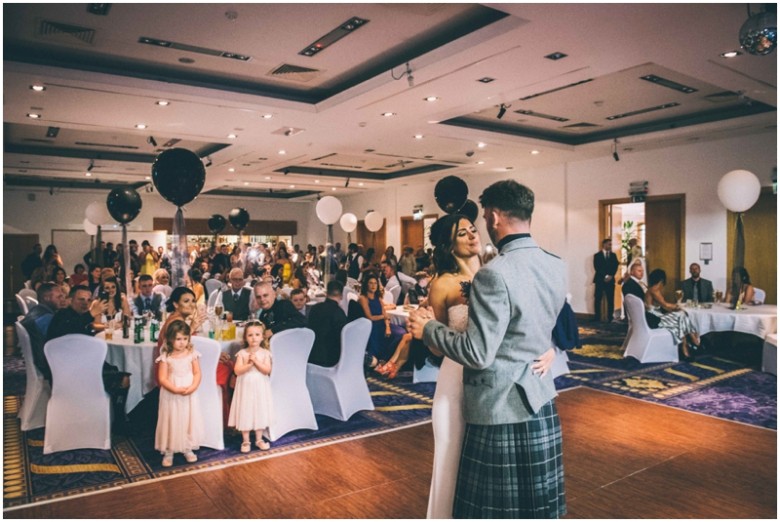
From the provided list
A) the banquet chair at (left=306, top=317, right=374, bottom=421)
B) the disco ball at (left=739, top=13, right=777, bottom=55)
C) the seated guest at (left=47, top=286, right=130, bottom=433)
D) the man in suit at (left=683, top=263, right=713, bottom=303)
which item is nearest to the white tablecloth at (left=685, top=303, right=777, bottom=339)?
the man in suit at (left=683, top=263, right=713, bottom=303)

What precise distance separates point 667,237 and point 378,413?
25.4 ft

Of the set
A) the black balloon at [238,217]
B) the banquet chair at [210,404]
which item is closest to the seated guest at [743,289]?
the banquet chair at [210,404]

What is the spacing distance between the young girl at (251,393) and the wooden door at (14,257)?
49.8 ft

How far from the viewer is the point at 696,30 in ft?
15.1

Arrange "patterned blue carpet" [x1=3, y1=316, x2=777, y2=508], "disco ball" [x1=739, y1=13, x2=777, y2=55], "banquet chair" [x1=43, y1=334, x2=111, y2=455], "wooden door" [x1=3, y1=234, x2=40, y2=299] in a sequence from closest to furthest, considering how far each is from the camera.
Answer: "disco ball" [x1=739, y1=13, x2=777, y2=55] → "patterned blue carpet" [x1=3, y1=316, x2=777, y2=508] → "banquet chair" [x1=43, y1=334, x2=111, y2=455] → "wooden door" [x1=3, y1=234, x2=40, y2=299]

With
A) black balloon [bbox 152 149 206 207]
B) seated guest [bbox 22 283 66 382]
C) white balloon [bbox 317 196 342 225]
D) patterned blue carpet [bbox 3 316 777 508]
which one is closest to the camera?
patterned blue carpet [bbox 3 316 777 508]

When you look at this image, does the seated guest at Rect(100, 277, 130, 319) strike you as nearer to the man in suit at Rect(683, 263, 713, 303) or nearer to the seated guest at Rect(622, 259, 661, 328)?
the seated guest at Rect(622, 259, 661, 328)

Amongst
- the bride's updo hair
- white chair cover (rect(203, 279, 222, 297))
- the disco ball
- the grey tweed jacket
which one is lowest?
white chair cover (rect(203, 279, 222, 297))

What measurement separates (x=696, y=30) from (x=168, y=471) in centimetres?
519

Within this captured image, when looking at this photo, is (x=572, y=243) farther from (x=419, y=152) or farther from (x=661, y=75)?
(x=661, y=75)

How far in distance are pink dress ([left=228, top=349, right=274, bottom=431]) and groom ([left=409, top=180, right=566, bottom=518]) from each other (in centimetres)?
259

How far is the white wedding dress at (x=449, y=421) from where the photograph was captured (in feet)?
7.50

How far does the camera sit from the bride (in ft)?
7.54

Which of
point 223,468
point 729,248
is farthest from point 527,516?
point 729,248
